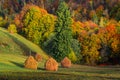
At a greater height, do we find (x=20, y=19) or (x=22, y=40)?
(x=20, y=19)

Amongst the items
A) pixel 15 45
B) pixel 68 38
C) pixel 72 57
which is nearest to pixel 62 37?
pixel 68 38

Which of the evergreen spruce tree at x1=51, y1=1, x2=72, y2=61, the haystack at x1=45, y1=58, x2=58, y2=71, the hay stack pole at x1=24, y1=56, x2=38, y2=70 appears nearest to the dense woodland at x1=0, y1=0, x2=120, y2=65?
the evergreen spruce tree at x1=51, y1=1, x2=72, y2=61

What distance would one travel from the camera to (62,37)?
11581 centimetres

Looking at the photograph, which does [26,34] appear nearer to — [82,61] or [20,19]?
[20,19]

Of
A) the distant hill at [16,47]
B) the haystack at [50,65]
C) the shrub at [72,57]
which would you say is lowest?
the haystack at [50,65]

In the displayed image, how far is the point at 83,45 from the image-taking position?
123 meters

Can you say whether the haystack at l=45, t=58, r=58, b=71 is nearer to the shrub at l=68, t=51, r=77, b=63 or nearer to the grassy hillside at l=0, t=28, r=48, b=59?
the grassy hillside at l=0, t=28, r=48, b=59

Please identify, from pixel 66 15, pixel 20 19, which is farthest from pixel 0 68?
pixel 20 19

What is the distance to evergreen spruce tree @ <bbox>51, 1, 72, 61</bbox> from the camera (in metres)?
114

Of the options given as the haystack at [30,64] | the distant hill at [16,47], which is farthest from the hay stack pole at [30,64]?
the distant hill at [16,47]

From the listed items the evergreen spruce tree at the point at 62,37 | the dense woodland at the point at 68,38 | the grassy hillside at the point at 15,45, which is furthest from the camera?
the dense woodland at the point at 68,38

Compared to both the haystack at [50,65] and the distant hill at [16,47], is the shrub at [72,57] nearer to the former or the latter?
the distant hill at [16,47]

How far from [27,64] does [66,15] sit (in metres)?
38.2

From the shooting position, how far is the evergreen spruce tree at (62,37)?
376 feet
